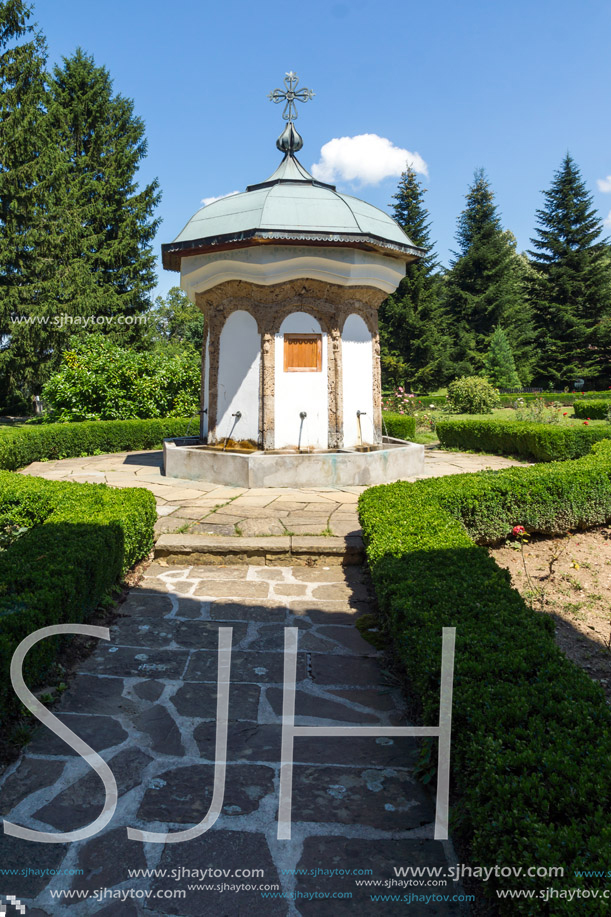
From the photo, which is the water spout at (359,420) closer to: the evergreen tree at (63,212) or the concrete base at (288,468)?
the concrete base at (288,468)

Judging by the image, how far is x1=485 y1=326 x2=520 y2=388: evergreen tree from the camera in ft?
115

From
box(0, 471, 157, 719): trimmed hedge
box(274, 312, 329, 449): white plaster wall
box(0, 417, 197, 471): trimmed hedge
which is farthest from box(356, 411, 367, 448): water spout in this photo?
box(0, 417, 197, 471): trimmed hedge

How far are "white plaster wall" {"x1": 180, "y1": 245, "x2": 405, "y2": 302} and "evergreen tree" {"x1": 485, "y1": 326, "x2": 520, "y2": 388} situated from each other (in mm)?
27260

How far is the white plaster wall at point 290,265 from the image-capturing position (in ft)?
30.0

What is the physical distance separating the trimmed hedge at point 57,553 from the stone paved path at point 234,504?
91 cm

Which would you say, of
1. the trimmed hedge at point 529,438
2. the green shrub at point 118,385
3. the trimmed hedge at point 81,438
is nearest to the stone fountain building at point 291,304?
the trimmed hedge at point 81,438

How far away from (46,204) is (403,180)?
2193 cm

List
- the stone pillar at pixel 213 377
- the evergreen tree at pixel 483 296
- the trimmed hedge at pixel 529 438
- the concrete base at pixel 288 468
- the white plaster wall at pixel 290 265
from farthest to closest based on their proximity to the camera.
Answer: the evergreen tree at pixel 483 296
the trimmed hedge at pixel 529 438
the stone pillar at pixel 213 377
the white plaster wall at pixel 290 265
the concrete base at pixel 288 468

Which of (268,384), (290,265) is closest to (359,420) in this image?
(268,384)

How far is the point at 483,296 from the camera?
1506 inches

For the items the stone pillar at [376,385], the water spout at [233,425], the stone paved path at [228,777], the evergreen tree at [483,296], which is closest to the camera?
the stone paved path at [228,777]

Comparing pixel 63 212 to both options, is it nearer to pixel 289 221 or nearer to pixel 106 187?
pixel 106 187

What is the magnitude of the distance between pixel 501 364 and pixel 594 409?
1503cm

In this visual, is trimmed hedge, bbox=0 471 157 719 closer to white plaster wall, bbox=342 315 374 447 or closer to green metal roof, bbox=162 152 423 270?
green metal roof, bbox=162 152 423 270
